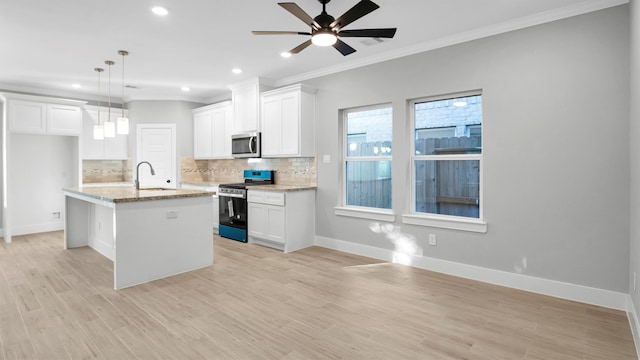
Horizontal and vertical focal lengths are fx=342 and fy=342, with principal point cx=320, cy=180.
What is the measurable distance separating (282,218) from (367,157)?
4.91 feet

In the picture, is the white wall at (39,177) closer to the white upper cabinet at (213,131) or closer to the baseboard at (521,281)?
the white upper cabinet at (213,131)

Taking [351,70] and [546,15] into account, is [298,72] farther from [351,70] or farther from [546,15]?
A: [546,15]

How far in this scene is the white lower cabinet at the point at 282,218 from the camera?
4922mm

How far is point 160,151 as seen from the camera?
7113 millimetres

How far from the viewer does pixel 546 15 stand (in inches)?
127

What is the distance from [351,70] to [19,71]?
5.00 meters

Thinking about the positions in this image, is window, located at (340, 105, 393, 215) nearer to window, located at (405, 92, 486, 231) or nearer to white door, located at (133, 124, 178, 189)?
window, located at (405, 92, 486, 231)

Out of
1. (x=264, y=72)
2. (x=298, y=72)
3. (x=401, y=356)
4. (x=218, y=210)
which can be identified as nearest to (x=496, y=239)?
(x=401, y=356)

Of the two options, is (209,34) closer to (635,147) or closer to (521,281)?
(635,147)

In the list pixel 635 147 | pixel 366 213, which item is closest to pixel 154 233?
pixel 366 213

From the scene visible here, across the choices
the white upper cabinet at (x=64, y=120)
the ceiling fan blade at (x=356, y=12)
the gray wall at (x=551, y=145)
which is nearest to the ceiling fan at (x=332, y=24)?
the ceiling fan blade at (x=356, y=12)

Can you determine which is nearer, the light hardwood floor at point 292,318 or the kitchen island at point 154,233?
the light hardwood floor at point 292,318

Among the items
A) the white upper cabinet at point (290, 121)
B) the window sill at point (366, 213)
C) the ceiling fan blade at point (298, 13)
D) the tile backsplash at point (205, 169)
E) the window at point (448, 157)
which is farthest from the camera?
the tile backsplash at point (205, 169)

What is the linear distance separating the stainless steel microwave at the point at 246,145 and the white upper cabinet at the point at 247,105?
0.09 metres
